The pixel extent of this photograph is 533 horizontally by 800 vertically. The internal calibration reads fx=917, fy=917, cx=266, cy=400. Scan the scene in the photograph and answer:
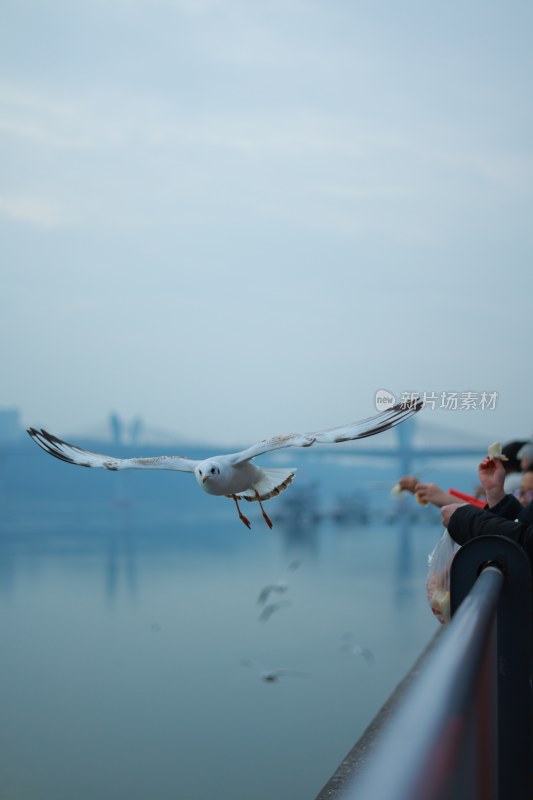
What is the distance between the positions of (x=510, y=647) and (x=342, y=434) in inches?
15.1

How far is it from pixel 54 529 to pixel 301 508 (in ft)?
33.4

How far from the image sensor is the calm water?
13.5 meters

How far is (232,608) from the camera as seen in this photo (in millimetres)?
25172

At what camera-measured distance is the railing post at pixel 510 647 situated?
3.75 ft

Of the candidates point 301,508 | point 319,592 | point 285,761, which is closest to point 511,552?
point 285,761

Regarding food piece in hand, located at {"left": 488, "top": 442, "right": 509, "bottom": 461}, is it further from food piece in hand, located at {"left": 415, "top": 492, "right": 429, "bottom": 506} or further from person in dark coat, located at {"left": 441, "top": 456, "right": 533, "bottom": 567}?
food piece in hand, located at {"left": 415, "top": 492, "right": 429, "bottom": 506}

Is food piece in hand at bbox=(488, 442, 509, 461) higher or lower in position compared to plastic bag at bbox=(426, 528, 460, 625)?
higher

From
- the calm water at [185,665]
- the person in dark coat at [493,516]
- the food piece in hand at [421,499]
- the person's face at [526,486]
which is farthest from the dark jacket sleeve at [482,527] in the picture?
the calm water at [185,665]

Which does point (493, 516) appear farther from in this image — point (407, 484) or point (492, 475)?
point (407, 484)

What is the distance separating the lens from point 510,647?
3.76ft

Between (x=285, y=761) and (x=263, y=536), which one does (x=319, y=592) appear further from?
(x=263, y=536)

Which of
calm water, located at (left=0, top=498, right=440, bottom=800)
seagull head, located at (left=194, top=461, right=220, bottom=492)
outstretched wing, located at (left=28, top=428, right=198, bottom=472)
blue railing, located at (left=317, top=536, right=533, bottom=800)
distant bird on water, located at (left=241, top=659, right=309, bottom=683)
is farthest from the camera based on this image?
distant bird on water, located at (left=241, top=659, right=309, bottom=683)

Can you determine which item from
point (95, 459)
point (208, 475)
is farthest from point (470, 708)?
point (95, 459)

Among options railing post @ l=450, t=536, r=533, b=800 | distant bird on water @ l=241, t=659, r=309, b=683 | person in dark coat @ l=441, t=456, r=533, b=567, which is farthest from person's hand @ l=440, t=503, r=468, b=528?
distant bird on water @ l=241, t=659, r=309, b=683
